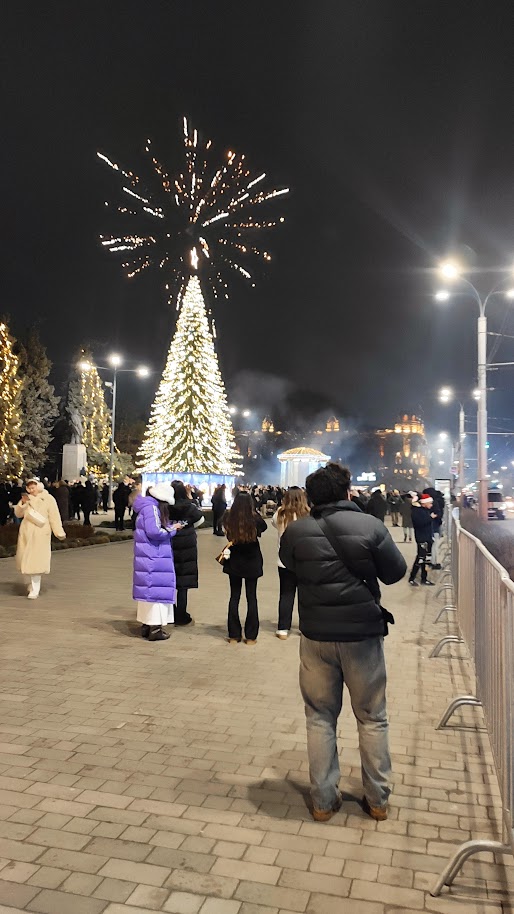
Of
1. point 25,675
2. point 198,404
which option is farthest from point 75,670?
point 198,404

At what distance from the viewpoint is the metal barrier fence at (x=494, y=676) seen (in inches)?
134

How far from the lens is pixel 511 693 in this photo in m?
3.55

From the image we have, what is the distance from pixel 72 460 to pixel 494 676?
46369 millimetres

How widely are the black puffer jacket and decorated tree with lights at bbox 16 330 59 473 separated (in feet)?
134

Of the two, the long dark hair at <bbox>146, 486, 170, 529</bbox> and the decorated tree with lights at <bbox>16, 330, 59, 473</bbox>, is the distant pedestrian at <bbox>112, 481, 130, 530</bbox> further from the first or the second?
the decorated tree with lights at <bbox>16, 330, 59, 473</bbox>

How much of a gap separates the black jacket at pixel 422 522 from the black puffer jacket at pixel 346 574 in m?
9.12

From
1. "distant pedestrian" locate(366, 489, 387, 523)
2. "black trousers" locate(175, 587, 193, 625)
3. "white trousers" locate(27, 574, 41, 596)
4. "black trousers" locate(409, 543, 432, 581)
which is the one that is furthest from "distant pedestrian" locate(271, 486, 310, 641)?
"distant pedestrian" locate(366, 489, 387, 523)

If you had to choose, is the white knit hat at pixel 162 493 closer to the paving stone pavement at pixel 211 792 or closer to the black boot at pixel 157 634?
the black boot at pixel 157 634

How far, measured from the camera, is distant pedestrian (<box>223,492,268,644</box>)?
8477 millimetres

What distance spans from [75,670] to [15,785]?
8.90ft

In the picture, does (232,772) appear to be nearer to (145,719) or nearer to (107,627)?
(145,719)

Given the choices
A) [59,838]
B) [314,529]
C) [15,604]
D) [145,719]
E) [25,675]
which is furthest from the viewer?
[15,604]

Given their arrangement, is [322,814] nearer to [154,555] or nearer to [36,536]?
[154,555]

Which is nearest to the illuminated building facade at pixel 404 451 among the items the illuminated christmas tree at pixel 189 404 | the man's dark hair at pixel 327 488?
the illuminated christmas tree at pixel 189 404
